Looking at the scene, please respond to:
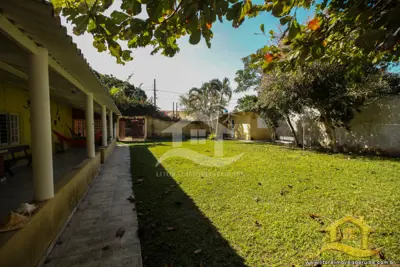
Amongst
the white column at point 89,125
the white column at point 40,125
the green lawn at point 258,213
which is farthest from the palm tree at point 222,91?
the white column at point 40,125

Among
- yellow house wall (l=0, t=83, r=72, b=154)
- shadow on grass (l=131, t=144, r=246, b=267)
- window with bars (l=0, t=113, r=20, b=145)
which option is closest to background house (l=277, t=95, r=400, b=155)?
shadow on grass (l=131, t=144, r=246, b=267)

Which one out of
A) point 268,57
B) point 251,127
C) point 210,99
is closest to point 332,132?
point 251,127

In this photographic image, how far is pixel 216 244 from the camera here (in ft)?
9.09

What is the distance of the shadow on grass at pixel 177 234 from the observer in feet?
8.10

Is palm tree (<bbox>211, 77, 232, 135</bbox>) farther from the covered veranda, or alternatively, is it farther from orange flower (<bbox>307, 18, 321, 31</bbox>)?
orange flower (<bbox>307, 18, 321, 31</bbox>)

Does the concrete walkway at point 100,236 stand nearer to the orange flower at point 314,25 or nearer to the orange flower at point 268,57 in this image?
the orange flower at point 268,57

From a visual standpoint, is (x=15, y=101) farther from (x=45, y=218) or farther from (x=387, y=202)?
(x=387, y=202)

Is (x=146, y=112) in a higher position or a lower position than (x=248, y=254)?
higher

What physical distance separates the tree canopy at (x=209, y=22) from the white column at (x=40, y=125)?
3.89 feet

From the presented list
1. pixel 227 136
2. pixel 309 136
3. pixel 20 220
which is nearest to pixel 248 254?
pixel 20 220

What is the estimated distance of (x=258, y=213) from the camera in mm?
3709

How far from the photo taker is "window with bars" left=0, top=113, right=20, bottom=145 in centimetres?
609

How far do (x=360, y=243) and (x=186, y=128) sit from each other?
23.9 m

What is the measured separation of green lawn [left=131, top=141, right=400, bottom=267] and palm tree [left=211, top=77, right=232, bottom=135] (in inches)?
698
